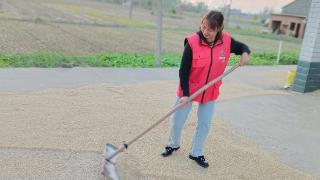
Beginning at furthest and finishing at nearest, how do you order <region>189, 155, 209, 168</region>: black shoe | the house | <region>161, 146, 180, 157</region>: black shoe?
the house
<region>161, 146, 180, 157</region>: black shoe
<region>189, 155, 209, 168</region>: black shoe

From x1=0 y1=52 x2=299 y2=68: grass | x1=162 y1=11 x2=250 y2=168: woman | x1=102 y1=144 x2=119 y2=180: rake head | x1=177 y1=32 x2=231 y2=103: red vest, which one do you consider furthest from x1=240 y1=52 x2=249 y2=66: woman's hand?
x1=0 y1=52 x2=299 y2=68: grass

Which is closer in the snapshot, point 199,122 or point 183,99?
point 183,99

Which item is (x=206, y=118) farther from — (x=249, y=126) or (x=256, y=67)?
(x=256, y=67)

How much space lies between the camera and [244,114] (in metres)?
6.81

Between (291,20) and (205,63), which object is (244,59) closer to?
(205,63)

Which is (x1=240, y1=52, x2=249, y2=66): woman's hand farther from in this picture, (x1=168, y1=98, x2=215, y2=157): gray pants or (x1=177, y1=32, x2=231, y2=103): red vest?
(x1=168, y1=98, x2=215, y2=157): gray pants

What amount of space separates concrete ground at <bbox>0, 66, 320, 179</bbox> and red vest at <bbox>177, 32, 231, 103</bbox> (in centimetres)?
132

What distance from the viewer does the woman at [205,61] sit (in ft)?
12.3

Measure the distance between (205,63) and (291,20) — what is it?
47696mm

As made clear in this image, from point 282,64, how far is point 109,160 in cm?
1190

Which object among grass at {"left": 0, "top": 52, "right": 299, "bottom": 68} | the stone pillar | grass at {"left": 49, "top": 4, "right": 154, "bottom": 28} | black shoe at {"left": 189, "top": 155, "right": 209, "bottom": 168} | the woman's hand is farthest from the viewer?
grass at {"left": 49, "top": 4, "right": 154, "bottom": 28}

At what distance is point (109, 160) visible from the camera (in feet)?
12.2

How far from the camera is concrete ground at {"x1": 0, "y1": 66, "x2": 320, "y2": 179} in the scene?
168 inches

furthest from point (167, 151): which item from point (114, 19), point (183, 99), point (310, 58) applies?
point (114, 19)
